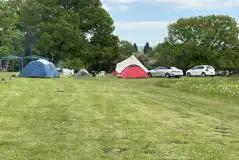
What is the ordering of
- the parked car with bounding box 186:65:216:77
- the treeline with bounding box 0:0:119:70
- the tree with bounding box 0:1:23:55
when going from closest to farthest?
the tree with bounding box 0:1:23:55 < the parked car with bounding box 186:65:216:77 < the treeline with bounding box 0:0:119:70

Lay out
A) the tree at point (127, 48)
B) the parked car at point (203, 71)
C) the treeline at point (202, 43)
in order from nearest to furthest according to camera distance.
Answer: the parked car at point (203, 71), the treeline at point (202, 43), the tree at point (127, 48)

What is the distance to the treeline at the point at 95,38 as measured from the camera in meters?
71.6

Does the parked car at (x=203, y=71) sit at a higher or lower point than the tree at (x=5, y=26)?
lower

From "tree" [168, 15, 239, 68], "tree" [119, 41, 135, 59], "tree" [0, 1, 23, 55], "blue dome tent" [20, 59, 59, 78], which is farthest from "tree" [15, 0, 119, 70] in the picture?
"tree" [119, 41, 135, 59]

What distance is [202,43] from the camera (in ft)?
260

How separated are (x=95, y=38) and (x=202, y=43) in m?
16.5

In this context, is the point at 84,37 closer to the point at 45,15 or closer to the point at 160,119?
the point at 45,15

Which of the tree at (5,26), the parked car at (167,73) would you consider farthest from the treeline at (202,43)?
the tree at (5,26)

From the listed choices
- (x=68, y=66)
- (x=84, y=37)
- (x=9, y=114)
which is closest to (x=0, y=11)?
(x=68, y=66)

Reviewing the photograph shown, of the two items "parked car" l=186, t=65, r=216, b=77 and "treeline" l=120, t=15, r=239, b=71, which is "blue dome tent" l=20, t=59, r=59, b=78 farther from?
"treeline" l=120, t=15, r=239, b=71

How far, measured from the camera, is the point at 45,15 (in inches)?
2928

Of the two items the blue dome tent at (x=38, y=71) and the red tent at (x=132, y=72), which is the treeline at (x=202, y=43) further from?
the blue dome tent at (x=38, y=71)

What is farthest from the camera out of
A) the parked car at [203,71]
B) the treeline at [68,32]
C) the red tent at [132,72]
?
the treeline at [68,32]

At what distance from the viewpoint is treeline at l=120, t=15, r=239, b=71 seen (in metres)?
77.6
